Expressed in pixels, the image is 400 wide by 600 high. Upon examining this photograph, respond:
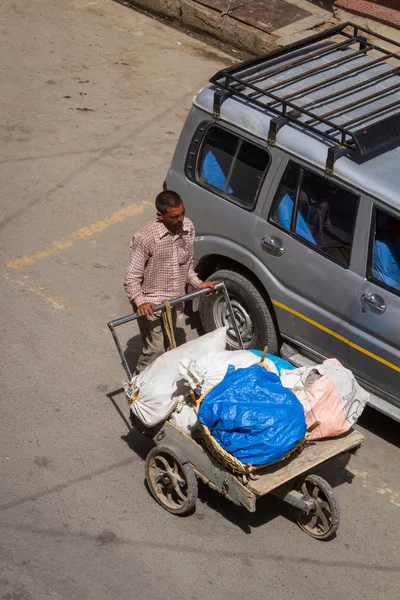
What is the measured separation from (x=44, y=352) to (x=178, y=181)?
5.91ft

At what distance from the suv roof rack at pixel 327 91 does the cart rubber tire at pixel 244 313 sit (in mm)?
1180

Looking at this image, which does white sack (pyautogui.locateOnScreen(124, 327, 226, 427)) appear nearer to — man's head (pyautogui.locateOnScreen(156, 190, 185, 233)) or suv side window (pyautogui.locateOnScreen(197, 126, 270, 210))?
man's head (pyautogui.locateOnScreen(156, 190, 185, 233))

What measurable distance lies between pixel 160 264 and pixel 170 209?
0.42m

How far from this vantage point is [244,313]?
7270mm

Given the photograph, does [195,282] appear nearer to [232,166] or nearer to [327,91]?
[232,166]

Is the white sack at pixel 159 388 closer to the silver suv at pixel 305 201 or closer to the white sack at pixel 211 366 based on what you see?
the white sack at pixel 211 366

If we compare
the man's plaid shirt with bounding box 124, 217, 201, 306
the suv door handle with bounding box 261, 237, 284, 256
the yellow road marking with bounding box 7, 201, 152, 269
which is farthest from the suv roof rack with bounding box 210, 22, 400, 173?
the yellow road marking with bounding box 7, 201, 152, 269

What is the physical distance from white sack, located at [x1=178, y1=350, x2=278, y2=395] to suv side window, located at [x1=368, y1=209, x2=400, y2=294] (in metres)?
1.02

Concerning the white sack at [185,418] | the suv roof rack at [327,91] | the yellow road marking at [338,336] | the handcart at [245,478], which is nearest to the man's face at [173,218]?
the handcart at [245,478]

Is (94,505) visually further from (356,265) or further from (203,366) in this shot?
(356,265)

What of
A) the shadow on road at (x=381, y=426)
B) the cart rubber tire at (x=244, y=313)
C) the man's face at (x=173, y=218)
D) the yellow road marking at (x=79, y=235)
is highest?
the man's face at (x=173, y=218)

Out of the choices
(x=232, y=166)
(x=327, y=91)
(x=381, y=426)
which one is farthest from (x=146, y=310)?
(x=327, y=91)

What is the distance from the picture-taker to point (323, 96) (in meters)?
6.91

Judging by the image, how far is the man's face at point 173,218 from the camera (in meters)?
6.22
